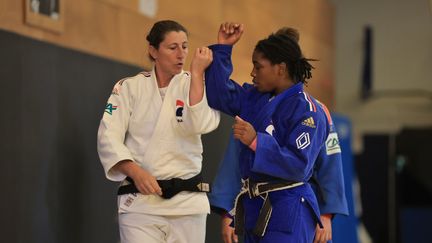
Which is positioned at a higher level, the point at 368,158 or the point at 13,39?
the point at 13,39

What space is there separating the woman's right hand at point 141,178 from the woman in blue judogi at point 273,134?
0.36 metres

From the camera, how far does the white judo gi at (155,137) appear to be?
9.71ft

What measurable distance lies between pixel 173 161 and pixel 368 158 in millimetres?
7874

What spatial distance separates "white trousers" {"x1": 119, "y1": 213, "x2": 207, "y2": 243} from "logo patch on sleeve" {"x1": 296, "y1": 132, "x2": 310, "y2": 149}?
742mm

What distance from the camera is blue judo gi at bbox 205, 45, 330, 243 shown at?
255cm

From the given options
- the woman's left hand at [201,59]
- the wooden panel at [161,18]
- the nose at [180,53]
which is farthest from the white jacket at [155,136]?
the wooden panel at [161,18]

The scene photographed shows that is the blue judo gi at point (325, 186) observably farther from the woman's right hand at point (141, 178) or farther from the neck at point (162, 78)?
the neck at point (162, 78)

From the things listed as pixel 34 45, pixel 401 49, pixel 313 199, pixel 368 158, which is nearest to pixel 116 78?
pixel 34 45

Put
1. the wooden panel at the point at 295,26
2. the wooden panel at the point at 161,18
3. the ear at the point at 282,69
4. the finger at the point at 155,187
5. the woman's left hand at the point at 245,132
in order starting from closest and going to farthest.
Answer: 1. the woman's left hand at the point at 245,132
2. the ear at the point at 282,69
3. the finger at the point at 155,187
4. the wooden panel at the point at 161,18
5. the wooden panel at the point at 295,26

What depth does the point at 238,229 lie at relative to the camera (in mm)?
2771

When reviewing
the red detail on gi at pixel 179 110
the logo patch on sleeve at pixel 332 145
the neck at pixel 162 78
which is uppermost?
the neck at pixel 162 78

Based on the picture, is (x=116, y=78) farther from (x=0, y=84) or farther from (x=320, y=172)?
(x=320, y=172)

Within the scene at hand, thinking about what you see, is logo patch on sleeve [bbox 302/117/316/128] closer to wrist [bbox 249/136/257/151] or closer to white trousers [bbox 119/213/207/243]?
wrist [bbox 249/136/257/151]

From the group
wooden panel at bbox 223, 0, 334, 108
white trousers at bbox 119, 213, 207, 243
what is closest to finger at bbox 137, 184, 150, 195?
white trousers at bbox 119, 213, 207, 243
